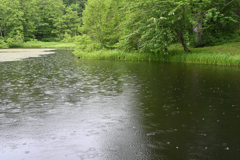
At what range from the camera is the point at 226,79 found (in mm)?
14602

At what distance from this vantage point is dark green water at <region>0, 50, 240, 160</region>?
5523mm

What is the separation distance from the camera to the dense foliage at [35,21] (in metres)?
69.8

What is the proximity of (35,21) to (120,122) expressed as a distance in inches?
3252

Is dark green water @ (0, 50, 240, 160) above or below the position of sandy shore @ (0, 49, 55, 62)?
below

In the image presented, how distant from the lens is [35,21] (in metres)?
81.5

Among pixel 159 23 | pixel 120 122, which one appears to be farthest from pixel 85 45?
pixel 120 122

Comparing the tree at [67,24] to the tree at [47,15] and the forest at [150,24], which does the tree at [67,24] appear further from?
the forest at [150,24]

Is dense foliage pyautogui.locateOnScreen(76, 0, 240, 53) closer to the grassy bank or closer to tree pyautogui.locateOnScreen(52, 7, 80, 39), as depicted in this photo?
the grassy bank

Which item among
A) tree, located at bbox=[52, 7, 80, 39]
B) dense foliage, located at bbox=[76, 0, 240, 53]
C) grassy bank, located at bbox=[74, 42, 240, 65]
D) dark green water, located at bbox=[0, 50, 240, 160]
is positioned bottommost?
dark green water, located at bbox=[0, 50, 240, 160]

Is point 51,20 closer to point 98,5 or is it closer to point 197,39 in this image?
point 98,5

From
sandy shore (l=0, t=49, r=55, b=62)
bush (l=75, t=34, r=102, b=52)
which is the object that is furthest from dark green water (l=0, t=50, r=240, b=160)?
bush (l=75, t=34, r=102, b=52)

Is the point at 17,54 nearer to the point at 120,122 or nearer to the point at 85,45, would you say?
the point at 85,45

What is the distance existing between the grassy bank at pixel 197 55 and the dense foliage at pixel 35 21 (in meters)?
46.1

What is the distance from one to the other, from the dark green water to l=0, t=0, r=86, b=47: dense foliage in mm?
60527
